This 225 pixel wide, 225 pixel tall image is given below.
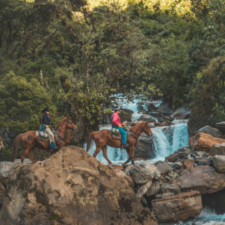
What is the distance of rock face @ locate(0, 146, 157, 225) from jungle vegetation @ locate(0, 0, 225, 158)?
8.70 meters

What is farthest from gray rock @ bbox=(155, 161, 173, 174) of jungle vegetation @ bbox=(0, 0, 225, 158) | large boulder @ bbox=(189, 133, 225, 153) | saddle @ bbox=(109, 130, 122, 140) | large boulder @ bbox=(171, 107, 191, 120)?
large boulder @ bbox=(171, 107, 191, 120)

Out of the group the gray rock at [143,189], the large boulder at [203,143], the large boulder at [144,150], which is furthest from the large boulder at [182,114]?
the gray rock at [143,189]

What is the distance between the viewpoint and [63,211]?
6.82 meters

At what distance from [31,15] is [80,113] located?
13.2 metres

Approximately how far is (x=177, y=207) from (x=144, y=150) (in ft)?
26.5

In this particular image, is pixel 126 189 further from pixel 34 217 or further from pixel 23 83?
pixel 23 83

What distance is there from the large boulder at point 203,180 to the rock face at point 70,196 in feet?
7.14

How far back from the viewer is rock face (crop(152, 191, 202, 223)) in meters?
8.55

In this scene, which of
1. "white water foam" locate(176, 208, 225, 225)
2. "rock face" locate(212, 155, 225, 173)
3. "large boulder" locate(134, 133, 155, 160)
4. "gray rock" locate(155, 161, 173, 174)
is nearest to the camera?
"white water foam" locate(176, 208, 225, 225)

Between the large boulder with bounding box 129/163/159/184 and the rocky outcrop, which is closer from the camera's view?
the large boulder with bounding box 129/163/159/184

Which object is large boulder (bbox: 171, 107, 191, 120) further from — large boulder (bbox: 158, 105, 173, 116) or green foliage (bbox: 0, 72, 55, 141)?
green foliage (bbox: 0, 72, 55, 141)

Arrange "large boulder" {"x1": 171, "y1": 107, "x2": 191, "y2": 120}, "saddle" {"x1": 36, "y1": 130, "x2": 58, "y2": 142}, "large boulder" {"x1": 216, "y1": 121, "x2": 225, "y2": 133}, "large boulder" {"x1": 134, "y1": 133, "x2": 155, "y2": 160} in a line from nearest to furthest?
"saddle" {"x1": 36, "y1": 130, "x2": 58, "y2": 142} → "large boulder" {"x1": 216, "y1": 121, "x2": 225, "y2": 133} → "large boulder" {"x1": 134, "y1": 133, "x2": 155, "y2": 160} → "large boulder" {"x1": 171, "y1": 107, "x2": 191, "y2": 120}

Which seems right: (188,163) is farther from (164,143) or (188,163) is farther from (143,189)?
(164,143)

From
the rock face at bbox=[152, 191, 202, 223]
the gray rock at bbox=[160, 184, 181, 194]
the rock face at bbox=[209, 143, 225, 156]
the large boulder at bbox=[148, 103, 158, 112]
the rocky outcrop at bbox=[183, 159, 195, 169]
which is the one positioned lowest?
the large boulder at bbox=[148, 103, 158, 112]
